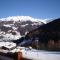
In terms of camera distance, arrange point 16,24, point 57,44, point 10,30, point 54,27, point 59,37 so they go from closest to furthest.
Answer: point 57,44, point 59,37, point 54,27, point 10,30, point 16,24

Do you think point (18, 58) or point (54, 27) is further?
point (54, 27)

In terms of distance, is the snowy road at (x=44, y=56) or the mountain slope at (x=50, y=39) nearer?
the snowy road at (x=44, y=56)

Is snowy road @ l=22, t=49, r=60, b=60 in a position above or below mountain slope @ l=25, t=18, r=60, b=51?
below

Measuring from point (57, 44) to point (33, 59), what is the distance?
192 inches

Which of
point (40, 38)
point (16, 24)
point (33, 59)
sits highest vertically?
point (16, 24)

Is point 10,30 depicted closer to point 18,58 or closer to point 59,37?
point 59,37

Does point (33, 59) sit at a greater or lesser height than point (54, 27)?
lesser

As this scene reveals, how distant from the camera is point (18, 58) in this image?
10672mm

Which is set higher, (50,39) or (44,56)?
(50,39)

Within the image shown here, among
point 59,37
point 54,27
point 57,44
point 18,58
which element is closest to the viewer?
point 18,58

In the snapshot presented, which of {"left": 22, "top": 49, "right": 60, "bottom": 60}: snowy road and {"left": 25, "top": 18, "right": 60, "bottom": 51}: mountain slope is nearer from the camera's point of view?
{"left": 22, "top": 49, "right": 60, "bottom": 60}: snowy road

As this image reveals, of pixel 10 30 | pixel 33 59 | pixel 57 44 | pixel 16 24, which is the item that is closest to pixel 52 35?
pixel 57 44

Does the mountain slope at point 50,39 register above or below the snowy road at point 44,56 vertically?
above

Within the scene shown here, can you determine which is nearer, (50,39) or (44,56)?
(44,56)
